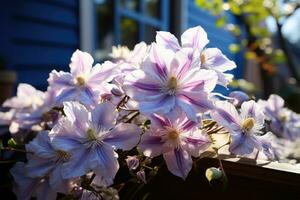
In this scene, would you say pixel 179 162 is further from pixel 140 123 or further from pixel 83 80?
pixel 83 80

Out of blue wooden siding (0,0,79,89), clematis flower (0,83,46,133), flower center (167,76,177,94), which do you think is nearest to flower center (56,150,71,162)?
flower center (167,76,177,94)

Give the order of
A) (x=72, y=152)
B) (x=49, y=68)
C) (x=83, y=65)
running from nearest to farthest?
(x=72, y=152) < (x=83, y=65) < (x=49, y=68)

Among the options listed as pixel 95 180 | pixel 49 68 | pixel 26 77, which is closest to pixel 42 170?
pixel 95 180

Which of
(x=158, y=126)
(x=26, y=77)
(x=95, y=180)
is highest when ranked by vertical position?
(x=158, y=126)

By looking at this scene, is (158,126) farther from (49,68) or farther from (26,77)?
(49,68)

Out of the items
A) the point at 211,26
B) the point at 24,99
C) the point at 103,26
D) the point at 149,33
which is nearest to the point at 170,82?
the point at 24,99

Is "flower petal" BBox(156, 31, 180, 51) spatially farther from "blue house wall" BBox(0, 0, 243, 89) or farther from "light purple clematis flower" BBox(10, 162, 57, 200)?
"blue house wall" BBox(0, 0, 243, 89)

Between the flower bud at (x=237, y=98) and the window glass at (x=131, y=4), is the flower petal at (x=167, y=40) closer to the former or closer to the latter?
the flower bud at (x=237, y=98)

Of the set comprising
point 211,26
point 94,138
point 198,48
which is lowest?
point 211,26
